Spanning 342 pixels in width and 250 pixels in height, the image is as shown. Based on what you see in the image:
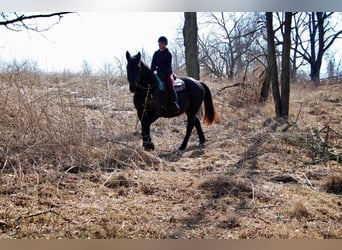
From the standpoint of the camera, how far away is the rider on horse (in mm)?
2683

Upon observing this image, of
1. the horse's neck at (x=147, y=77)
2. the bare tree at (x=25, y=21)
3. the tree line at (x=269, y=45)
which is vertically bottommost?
the horse's neck at (x=147, y=77)

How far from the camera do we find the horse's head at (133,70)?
2711 millimetres

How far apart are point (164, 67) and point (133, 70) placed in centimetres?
28

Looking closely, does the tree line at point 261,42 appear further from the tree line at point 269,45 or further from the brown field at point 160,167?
the brown field at point 160,167

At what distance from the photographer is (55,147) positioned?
250 cm

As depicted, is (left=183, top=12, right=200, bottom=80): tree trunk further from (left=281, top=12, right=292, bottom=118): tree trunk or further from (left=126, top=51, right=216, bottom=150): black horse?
(left=281, top=12, right=292, bottom=118): tree trunk

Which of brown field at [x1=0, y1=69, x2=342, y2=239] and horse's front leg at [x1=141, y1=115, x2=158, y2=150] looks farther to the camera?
horse's front leg at [x1=141, y1=115, x2=158, y2=150]

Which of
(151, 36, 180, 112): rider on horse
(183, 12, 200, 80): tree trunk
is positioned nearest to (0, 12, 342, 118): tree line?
(183, 12, 200, 80): tree trunk

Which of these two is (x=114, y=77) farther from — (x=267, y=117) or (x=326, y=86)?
(x=326, y=86)

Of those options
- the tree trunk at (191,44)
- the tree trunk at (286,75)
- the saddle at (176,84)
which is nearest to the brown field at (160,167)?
the tree trunk at (286,75)

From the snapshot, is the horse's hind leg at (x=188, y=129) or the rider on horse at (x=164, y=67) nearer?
the rider on horse at (x=164, y=67)

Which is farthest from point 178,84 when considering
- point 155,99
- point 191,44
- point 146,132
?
point 146,132

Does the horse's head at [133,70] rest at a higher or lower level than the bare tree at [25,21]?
lower

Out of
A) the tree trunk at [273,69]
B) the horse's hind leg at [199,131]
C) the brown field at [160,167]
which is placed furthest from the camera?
the horse's hind leg at [199,131]
